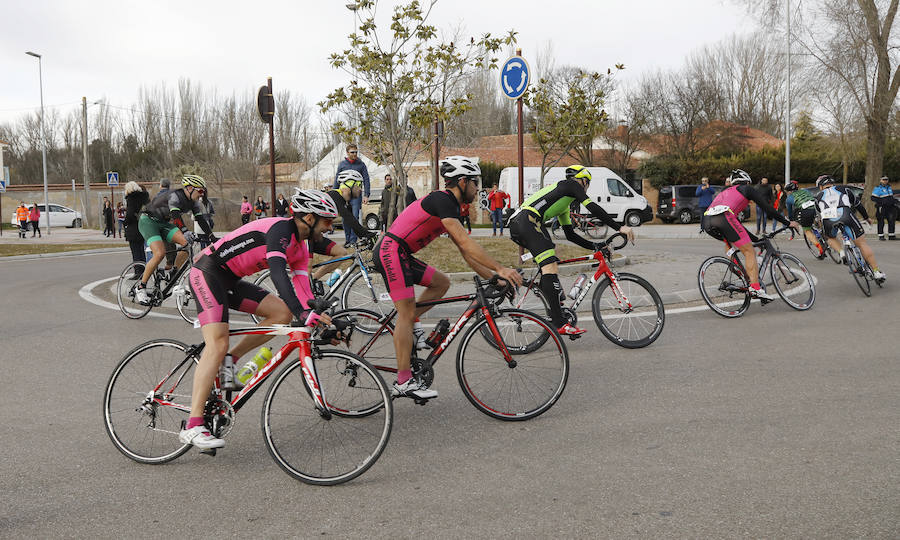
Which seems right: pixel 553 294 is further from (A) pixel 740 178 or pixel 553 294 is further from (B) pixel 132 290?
(B) pixel 132 290

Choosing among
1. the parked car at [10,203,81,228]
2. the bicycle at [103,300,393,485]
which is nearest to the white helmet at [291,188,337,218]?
the bicycle at [103,300,393,485]

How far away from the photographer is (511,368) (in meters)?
5.23

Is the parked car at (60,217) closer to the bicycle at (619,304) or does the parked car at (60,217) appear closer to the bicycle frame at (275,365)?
the bicycle at (619,304)

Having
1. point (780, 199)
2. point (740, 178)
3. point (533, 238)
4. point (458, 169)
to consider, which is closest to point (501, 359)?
point (458, 169)

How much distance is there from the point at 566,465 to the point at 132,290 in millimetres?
7692

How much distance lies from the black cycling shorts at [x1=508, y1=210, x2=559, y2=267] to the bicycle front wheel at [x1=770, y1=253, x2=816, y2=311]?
3544 mm

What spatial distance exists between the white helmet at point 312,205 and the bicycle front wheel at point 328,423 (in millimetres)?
841

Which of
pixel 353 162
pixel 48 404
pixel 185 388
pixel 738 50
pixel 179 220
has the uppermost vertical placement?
pixel 738 50

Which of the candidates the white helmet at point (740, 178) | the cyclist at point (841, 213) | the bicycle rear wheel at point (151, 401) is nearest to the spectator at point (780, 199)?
the cyclist at point (841, 213)

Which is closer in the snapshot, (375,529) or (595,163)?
(375,529)

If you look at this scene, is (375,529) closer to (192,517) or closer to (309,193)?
(192,517)

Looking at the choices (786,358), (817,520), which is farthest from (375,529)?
(786,358)

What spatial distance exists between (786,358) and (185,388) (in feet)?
16.3

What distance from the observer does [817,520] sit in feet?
11.3
